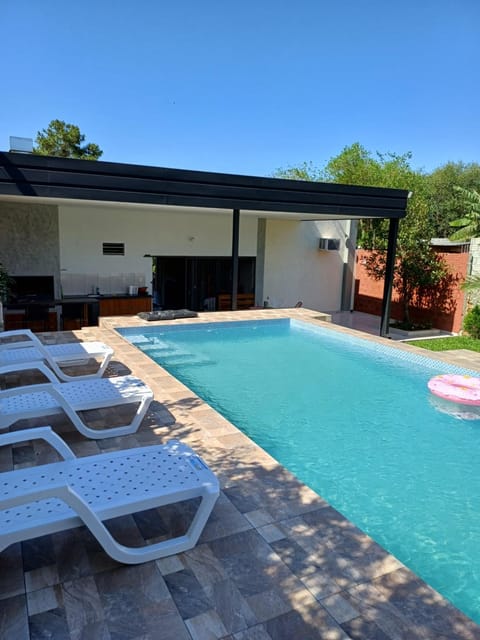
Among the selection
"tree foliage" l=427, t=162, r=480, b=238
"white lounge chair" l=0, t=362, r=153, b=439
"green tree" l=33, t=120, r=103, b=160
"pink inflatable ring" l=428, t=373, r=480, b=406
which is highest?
"green tree" l=33, t=120, r=103, b=160

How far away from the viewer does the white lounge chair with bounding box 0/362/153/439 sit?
4707 mm

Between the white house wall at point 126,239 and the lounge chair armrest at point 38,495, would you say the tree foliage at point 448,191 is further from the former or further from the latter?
the lounge chair armrest at point 38,495

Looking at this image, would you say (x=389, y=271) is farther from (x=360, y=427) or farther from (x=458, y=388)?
(x=360, y=427)

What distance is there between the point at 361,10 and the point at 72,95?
67.7 feet

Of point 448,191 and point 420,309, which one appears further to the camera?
point 448,191

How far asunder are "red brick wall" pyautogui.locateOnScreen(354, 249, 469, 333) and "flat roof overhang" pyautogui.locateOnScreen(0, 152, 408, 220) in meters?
3.07

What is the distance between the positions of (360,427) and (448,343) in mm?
7911

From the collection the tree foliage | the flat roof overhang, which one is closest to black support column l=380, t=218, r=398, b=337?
the flat roof overhang

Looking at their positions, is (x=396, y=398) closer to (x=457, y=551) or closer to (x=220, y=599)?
(x=457, y=551)

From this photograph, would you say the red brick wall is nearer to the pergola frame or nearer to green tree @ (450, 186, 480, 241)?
green tree @ (450, 186, 480, 241)

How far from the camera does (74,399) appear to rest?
5.14m

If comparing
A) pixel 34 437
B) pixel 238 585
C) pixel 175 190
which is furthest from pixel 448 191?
pixel 238 585

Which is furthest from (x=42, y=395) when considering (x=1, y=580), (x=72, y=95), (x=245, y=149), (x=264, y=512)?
(x=245, y=149)

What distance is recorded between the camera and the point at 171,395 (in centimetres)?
636
